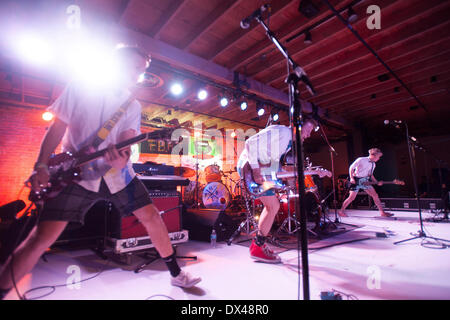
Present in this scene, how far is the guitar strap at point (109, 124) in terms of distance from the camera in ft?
5.64

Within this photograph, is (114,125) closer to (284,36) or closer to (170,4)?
(170,4)

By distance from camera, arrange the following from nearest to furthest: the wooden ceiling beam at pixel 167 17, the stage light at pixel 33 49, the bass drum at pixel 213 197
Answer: the wooden ceiling beam at pixel 167 17 → the stage light at pixel 33 49 → the bass drum at pixel 213 197

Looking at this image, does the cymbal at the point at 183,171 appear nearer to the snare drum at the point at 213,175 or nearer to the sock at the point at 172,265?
the snare drum at the point at 213,175

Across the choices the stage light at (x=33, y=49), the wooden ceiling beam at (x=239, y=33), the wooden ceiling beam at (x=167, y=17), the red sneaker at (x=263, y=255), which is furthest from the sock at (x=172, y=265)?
the stage light at (x=33, y=49)

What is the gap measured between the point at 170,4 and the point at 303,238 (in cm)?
408

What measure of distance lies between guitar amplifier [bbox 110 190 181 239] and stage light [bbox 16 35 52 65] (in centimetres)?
388

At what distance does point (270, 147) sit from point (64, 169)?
6.96 ft

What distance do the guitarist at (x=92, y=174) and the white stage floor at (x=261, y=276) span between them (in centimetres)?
35

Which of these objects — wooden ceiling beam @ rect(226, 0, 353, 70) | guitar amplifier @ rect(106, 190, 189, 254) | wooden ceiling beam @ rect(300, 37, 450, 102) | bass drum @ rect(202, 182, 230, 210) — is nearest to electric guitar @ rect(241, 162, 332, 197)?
guitar amplifier @ rect(106, 190, 189, 254)

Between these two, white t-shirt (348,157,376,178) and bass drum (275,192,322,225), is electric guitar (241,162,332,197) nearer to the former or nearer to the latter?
bass drum (275,192,322,225)

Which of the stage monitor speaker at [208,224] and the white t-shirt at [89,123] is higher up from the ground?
the white t-shirt at [89,123]

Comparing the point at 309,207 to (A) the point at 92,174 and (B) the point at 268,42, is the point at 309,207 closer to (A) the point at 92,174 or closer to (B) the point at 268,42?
(B) the point at 268,42

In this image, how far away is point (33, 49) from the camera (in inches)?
183
